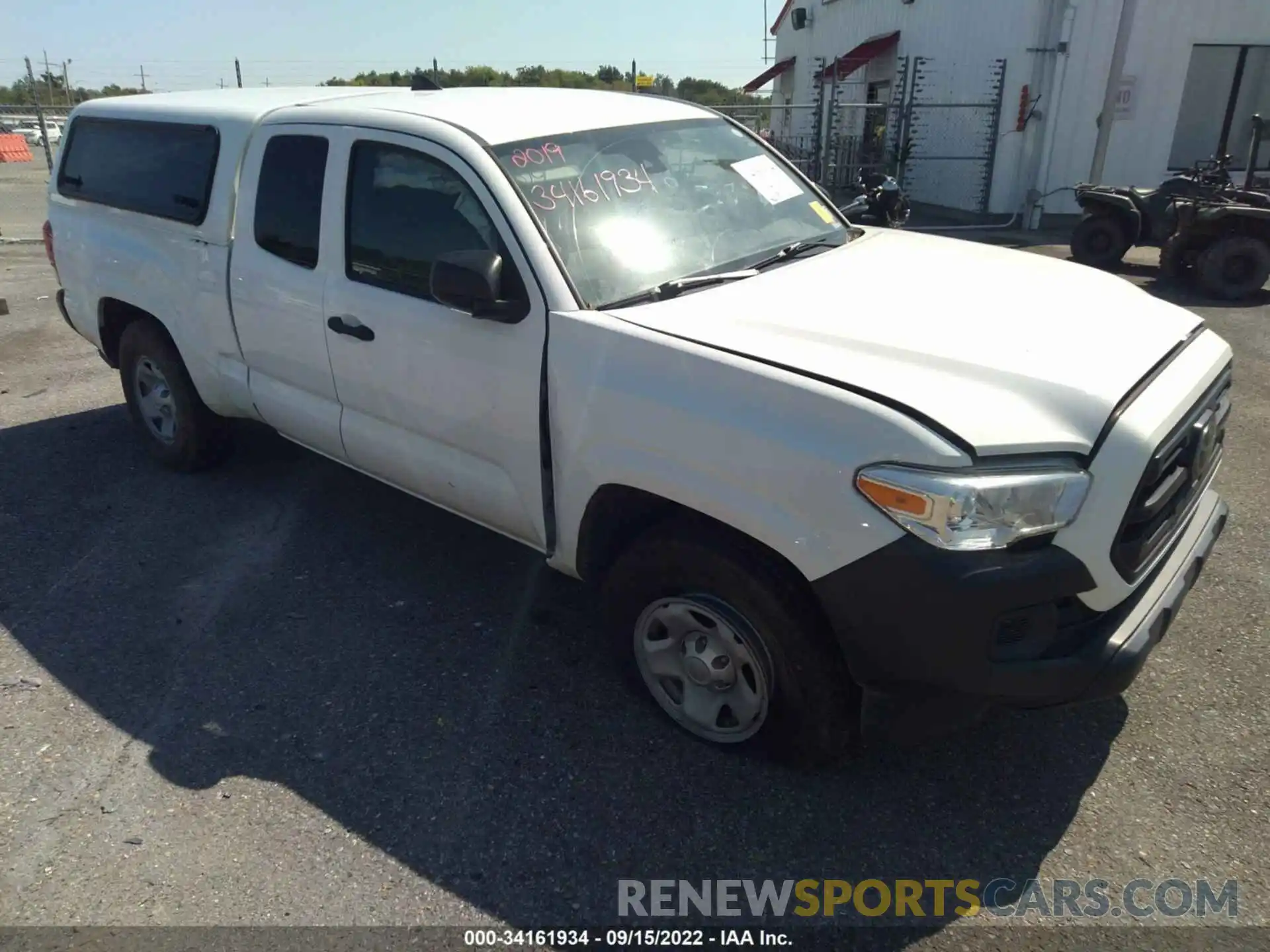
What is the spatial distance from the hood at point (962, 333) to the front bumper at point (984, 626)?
29 centimetres

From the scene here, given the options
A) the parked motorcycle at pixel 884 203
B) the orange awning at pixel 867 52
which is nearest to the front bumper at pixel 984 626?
the parked motorcycle at pixel 884 203

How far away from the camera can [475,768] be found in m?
2.90

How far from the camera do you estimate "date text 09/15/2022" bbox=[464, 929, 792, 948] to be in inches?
91.9

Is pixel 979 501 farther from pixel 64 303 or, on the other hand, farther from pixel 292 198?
pixel 64 303

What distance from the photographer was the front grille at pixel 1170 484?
2309mm

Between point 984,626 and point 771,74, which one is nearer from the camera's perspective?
point 984,626

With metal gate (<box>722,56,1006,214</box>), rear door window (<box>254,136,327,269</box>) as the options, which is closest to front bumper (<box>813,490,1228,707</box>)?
rear door window (<box>254,136,327,269</box>)

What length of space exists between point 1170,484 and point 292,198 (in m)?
3.39

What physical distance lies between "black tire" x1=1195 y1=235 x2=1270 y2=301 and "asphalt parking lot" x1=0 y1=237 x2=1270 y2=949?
608cm

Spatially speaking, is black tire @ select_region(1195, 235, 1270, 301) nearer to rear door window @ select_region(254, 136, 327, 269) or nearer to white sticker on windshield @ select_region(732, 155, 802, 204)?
white sticker on windshield @ select_region(732, 155, 802, 204)

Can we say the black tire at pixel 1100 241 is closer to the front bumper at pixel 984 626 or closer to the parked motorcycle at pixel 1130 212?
the parked motorcycle at pixel 1130 212

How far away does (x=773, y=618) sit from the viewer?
2.53 metres

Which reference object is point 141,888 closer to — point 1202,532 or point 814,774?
point 814,774

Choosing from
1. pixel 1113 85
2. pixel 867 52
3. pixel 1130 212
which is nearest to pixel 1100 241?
pixel 1130 212
